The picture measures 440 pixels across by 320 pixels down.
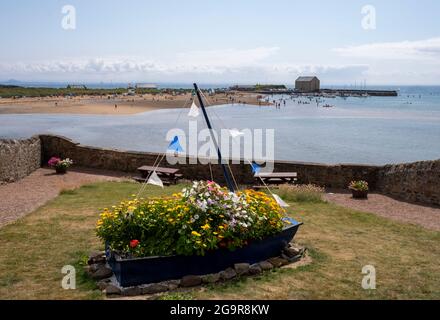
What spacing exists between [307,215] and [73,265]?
6.80 m

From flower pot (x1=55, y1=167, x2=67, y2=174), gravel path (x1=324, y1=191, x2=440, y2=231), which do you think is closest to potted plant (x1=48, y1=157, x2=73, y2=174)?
flower pot (x1=55, y1=167, x2=67, y2=174)

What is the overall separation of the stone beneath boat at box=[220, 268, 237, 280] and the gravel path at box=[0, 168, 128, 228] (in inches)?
263

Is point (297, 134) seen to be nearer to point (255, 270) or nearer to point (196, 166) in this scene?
point (196, 166)

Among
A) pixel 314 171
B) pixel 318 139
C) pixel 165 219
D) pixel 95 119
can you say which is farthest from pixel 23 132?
pixel 165 219

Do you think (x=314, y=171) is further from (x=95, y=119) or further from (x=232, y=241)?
(x=95, y=119)

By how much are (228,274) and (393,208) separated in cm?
893

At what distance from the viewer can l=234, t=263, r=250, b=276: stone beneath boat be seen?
7.88m

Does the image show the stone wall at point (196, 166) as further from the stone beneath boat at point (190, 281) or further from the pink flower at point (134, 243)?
the pink flower at point (134, 243)

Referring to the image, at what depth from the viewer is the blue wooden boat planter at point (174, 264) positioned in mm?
7336

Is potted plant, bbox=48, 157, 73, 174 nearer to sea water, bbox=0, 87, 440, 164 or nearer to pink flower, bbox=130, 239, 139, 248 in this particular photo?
pink flower, bbox=130, 239, 139, 248

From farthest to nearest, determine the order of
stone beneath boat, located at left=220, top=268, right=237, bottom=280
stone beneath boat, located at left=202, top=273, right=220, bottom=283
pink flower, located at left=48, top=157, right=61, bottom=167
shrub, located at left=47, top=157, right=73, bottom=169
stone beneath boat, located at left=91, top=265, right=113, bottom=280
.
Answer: pink flower, located at left=48, top=157, right=61, bottom=167 → shrub, located at left=47, top=157, right=73, bottom=169 → stone beneath boat, located at left=91, top=265, right=113, bottom=280 → stone beneath boat, located at left=220, top=268, right=237, bottom=280 → stone beneath boat, located at left=202, top=273, right=220, bottom=283

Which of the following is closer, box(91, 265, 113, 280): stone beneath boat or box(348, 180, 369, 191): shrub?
box(91, 265, 113, 280): stone beneath boat

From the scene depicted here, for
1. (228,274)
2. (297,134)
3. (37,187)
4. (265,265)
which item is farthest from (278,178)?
(297,134)

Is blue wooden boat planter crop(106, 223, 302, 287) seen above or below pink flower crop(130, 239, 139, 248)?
below
